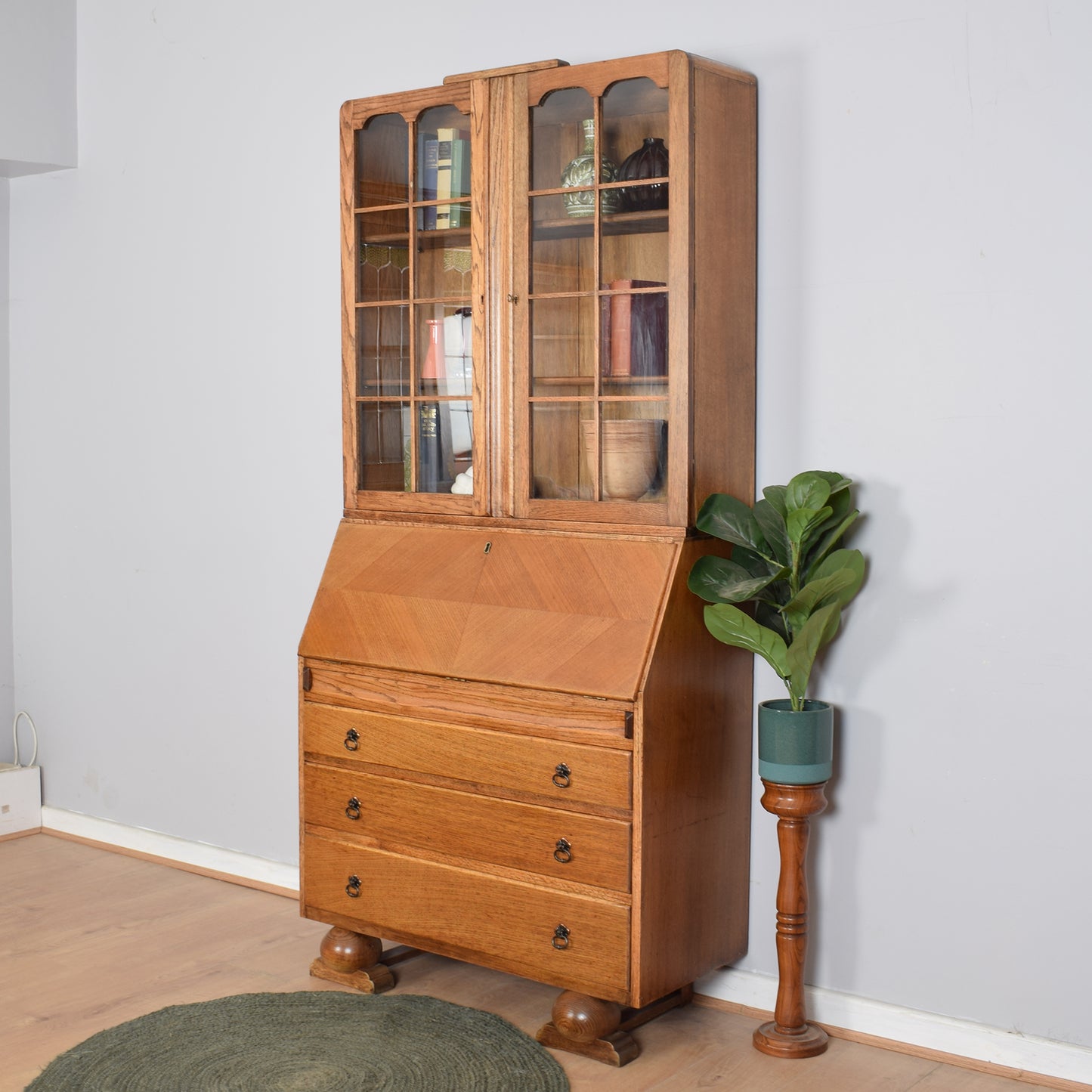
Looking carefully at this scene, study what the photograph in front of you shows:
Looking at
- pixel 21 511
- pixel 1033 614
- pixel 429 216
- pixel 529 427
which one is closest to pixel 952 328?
pixel 1033 614

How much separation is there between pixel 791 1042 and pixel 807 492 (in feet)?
3.57

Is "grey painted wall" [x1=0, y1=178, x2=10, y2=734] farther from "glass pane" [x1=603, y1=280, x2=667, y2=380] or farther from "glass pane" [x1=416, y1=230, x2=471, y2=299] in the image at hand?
"glass pane" [x1=603, y1=280, x2=667, y2=380]

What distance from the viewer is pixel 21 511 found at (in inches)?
164

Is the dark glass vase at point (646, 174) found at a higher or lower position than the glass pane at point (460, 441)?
higher

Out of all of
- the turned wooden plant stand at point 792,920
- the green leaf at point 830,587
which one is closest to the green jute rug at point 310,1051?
the turned wooden plant stand at point 792,920

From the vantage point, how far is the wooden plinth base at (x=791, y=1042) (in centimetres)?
256

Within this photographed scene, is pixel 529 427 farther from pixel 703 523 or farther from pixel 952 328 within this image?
pixel 952 328

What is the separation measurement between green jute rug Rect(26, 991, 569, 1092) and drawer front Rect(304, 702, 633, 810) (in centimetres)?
51

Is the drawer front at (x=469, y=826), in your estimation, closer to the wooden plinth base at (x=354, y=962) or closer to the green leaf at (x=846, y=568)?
the wooden plinth base at (x=354, y=962)

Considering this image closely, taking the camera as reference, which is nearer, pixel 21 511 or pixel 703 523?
pixel 703 523

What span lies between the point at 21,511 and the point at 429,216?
81.1 inches

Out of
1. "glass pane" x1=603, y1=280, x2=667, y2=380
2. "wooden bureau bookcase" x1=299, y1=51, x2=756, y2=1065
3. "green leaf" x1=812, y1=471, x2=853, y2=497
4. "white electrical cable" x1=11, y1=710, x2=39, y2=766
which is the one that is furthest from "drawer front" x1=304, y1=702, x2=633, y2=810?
"white electrical cable" x1=11, y1=710, x2=39, y2=766

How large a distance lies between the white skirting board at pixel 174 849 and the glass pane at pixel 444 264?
5.42 feet

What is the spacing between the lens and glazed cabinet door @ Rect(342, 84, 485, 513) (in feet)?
8.99
